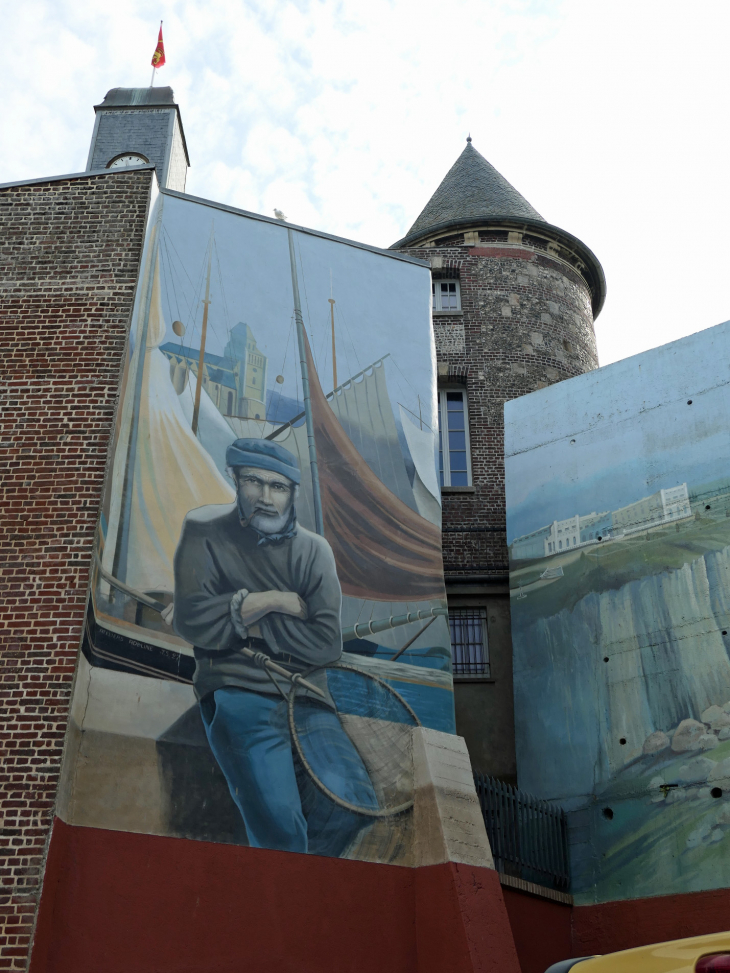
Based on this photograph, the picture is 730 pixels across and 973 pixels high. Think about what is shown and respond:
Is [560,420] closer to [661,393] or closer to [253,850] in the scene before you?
[661,393]

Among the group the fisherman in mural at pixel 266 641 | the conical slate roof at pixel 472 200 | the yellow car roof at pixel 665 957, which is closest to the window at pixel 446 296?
the conical slate roof at pixel 472 200

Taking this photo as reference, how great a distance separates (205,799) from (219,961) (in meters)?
1.43

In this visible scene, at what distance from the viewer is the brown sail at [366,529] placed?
38.1 ft

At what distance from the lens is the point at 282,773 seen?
984cm

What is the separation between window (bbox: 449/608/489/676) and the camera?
15.0 metres

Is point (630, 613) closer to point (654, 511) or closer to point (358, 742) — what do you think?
point (654, 511)

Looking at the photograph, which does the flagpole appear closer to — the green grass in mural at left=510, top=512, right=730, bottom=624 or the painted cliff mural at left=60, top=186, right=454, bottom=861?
the painted cliff mural at left=60, top=186, right=454, bottom=861

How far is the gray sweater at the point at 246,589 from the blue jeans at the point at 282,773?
0.28 meters

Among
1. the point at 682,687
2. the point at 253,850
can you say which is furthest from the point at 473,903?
the point at 682,687

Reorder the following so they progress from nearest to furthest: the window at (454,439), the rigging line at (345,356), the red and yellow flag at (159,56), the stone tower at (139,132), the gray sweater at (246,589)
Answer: the gray sweater at (246,589) < the rigging line at (345,356) < the window at (454,439) < the stone tower at (139,132) < the red and yellow flag at (159,56)

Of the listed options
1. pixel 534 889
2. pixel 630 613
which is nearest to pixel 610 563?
pixel 630 613

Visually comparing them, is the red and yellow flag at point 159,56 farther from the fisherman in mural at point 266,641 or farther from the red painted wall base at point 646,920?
the red painted wall base at point 646,920

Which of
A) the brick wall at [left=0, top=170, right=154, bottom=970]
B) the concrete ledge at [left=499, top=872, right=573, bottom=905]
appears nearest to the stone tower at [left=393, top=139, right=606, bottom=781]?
the concrete ledge at [left=499, top=872, right=573, bottom=905]

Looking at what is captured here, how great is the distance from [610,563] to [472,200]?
364 inches
